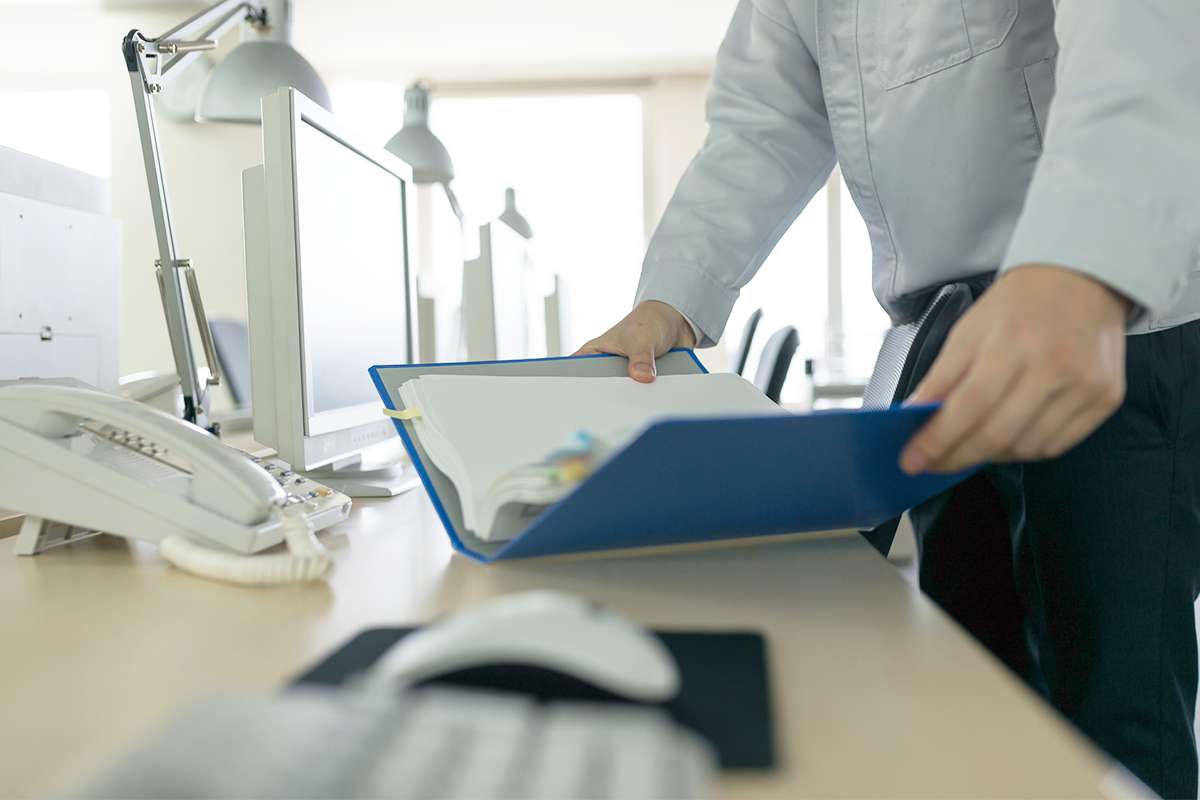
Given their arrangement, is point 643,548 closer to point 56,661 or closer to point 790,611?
point 790,611

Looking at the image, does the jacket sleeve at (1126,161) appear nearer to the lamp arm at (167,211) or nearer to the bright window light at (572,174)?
the lamp arm at (167,211)

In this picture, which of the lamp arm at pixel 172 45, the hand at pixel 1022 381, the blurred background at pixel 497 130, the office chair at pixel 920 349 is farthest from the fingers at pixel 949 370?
the blurred background at pixel 497 130

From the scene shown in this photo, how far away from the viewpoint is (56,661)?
39 cm

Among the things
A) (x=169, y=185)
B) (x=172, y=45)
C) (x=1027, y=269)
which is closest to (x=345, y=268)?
(x=172, y=45)

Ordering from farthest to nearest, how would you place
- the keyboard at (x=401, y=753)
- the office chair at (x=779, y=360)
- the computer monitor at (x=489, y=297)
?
1. the office chair at (x=779, y=360)
2. the computer monitor at (x=489, y=297)
3. the keyboard at (x=401, y=753)

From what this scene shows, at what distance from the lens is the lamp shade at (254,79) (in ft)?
5.04

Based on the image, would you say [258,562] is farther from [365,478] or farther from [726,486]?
[365,478]

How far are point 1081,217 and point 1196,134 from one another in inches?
4.4

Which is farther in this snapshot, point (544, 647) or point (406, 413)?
point (406, 413)

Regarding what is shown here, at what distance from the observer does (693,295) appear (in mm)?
907

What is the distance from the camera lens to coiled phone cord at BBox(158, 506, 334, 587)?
505 millimetres

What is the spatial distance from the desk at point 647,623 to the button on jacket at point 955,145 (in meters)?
0.24

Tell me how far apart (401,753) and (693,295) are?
2.42 ft

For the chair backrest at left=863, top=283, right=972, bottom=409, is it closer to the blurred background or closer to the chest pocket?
the chest pocket
